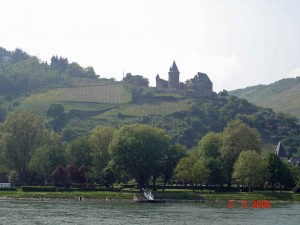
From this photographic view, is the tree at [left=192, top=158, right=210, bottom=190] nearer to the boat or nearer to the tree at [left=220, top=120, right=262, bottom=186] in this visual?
the boat

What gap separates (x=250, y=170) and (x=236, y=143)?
18.4 m

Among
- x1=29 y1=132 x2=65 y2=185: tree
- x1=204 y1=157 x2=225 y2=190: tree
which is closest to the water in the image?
x1=204 y1=157 x2=225 y2=190: tree

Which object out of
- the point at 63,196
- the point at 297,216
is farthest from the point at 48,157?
the point at 297,216

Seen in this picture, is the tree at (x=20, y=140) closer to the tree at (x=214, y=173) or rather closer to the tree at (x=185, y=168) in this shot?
the tree at (x=185, y=168)

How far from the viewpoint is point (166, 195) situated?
364ft

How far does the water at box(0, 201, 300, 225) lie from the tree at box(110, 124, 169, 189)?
1778cm

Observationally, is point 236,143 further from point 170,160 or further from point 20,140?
point 20,140

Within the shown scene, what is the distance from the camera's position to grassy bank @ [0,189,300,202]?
109m

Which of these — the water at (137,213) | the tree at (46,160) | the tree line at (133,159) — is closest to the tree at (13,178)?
the tree line at (133,159)

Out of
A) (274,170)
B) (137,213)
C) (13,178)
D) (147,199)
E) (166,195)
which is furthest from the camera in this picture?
(13,178)

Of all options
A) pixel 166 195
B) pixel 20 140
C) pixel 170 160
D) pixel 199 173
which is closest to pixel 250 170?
pixel 199 173

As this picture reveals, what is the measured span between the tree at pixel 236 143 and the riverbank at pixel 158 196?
17.7m

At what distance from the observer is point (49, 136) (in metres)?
142

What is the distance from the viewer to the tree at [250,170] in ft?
→ 380
